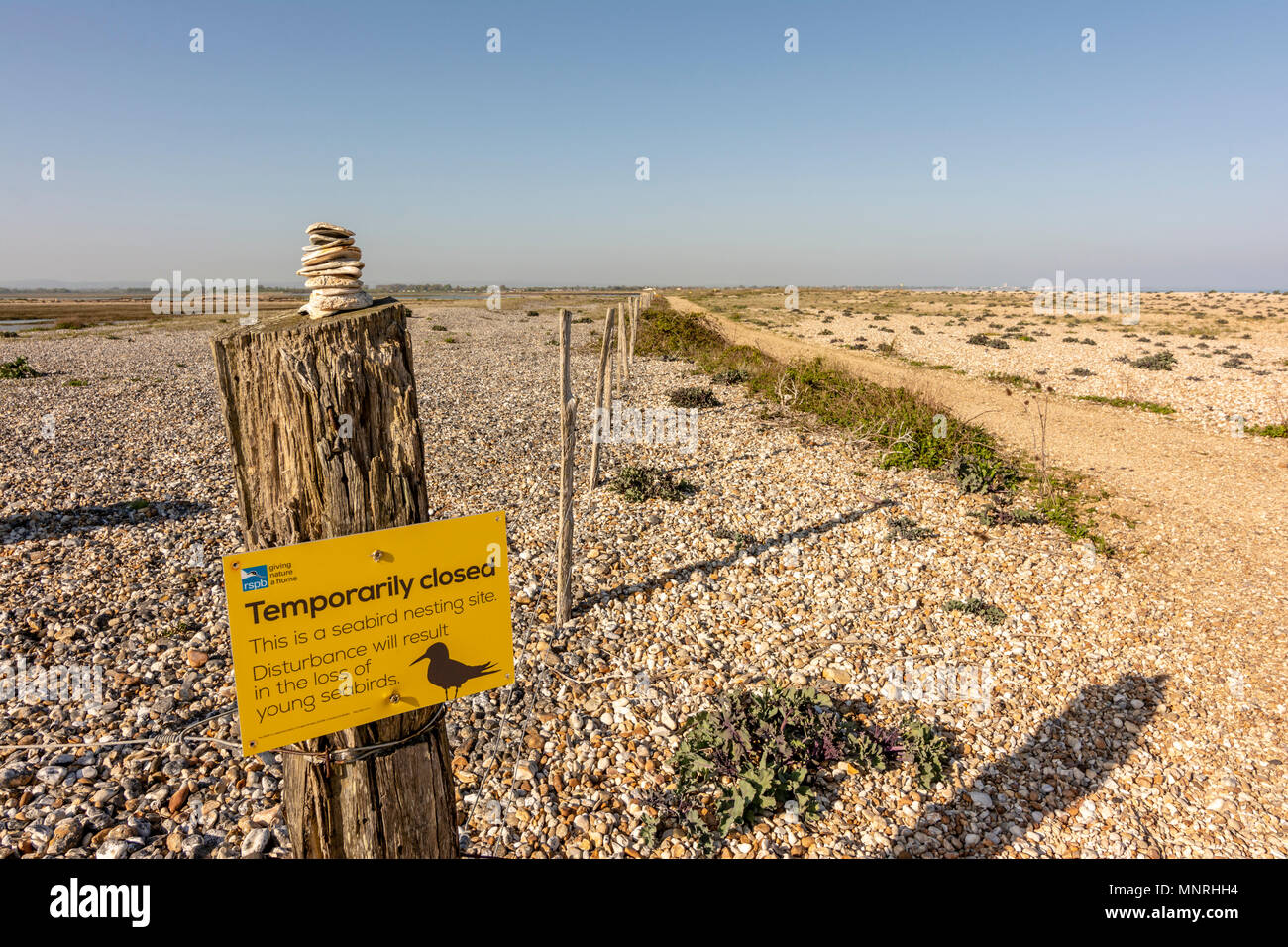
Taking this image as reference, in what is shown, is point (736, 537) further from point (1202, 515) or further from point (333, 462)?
point (1202, 515)

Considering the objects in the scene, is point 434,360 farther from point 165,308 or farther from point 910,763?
point 165,308

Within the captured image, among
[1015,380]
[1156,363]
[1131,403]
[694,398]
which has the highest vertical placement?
[1156,363]

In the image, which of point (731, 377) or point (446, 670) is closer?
point (446, 670)

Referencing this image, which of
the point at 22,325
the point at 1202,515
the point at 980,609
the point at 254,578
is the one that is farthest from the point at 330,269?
the point at 22,325

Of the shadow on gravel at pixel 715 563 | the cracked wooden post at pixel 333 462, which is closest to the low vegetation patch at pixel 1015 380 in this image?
the shadow on gravel at pixel 715 563

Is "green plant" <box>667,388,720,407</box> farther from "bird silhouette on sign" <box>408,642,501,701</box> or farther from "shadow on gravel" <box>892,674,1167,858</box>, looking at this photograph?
"bird silhouette on sign" <box>408,642,501,701</box>

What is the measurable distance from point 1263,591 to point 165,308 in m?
107

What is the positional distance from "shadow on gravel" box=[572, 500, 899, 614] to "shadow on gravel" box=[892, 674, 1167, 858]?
3956 mm

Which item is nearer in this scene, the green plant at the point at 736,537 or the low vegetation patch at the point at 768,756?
the low vegetation patch at the point at 768,756

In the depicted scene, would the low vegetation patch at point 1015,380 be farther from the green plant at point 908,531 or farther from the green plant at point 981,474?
the green plant at point 908,531

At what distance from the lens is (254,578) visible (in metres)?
1.80

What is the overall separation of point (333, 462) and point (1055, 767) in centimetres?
600

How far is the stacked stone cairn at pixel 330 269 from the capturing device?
183cm

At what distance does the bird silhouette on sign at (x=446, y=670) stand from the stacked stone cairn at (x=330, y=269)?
1.14 meters
